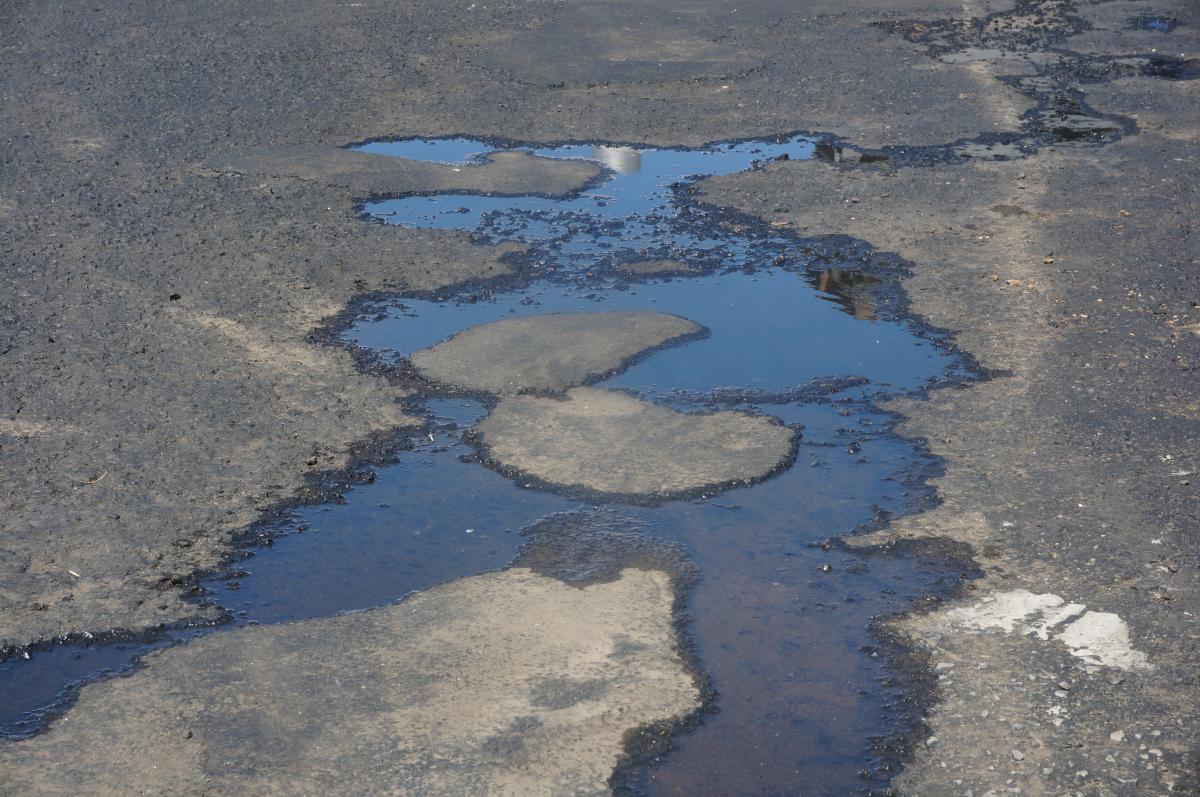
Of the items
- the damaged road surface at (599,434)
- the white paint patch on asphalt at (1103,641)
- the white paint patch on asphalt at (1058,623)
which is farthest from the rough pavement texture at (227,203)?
the white paint patch on asphalt at (1103,641)

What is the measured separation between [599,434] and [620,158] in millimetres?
4294

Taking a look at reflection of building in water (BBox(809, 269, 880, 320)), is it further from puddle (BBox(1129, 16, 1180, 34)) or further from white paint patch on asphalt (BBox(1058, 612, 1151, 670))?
puddle (BBox(1129, 16, 1180, 34))

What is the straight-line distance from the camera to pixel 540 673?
4.37 metres

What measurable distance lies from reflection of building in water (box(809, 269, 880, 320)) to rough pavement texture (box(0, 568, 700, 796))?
304cm

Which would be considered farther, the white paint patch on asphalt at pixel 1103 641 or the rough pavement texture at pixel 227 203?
the rough pavement texture at pixel 227 203

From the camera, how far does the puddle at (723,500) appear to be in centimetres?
425

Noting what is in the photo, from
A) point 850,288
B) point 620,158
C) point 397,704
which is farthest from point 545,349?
point 620,158

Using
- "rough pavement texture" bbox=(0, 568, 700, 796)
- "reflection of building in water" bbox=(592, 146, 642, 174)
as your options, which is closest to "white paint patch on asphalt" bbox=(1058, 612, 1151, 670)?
"rough pavement texture" bbox=(0, 568, 700, 796)

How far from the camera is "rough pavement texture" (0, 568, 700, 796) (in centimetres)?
391

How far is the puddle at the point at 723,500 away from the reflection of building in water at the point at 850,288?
0.6 inches

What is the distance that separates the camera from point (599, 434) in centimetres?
595

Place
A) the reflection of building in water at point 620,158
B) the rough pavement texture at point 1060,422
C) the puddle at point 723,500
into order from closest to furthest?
the rough pavement texture at point 1060,422 → the puddle at point 723,500 → the reflection of building in water at point 620,158

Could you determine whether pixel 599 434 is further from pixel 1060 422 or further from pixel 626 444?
pixel 1060 422

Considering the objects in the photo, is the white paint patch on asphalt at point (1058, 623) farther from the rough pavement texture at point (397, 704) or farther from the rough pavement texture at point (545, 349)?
the rough pavement texture at point (545, 349)
